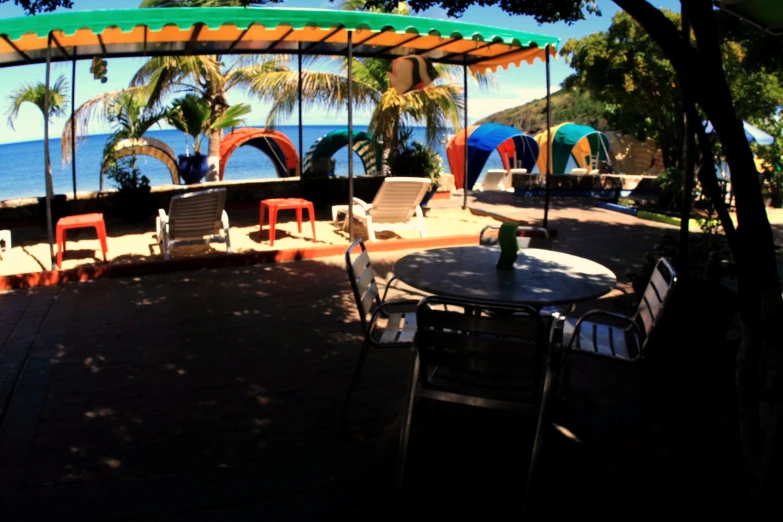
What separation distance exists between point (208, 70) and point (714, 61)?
1510cm

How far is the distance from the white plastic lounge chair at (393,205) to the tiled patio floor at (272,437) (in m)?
3.04

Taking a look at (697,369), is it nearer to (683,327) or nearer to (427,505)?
(683,327)

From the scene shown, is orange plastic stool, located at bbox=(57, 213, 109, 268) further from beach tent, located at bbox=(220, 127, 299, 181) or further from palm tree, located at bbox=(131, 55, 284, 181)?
beach tent, located at bbox=(220, 127, 299, 181)

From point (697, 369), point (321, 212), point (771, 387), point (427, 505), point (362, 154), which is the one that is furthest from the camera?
point (362, 154)

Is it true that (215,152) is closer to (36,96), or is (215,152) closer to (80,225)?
(36,96)

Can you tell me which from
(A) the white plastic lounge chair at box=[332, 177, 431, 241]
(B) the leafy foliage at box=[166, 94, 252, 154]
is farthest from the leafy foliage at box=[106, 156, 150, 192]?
(A) the white plastic lounge chair at box=[332, 177, 431, 241]

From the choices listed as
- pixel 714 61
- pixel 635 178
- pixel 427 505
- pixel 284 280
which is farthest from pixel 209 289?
pixel 635 178

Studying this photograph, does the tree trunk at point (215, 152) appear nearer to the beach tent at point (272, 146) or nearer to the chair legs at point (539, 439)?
the beach tent at point (272, 146)

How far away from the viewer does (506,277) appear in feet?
11.4

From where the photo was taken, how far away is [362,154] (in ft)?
56.7

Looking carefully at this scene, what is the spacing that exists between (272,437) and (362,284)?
942 mm

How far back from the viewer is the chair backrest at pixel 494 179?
20797 mm

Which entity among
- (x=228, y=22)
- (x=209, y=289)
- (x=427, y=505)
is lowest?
(x=427, y=505)

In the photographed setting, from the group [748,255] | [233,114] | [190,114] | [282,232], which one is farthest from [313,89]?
[748,255]
